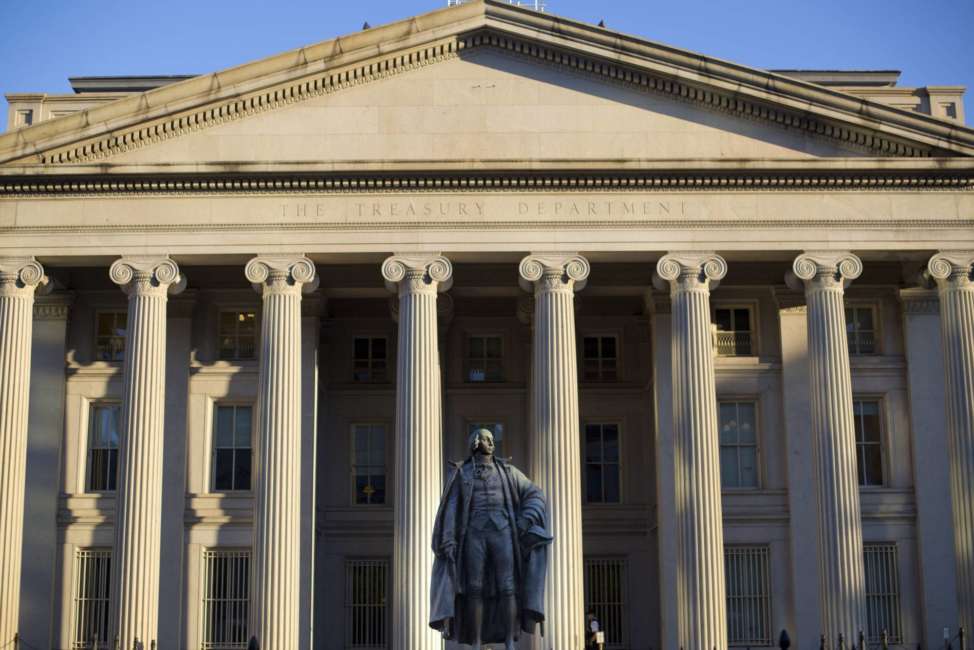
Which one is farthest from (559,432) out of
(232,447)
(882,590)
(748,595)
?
(882,590)

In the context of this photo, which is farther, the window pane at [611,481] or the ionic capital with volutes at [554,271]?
the window pane at [611,481]

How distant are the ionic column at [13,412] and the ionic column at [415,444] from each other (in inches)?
370

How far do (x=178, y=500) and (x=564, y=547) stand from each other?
37.1 ft

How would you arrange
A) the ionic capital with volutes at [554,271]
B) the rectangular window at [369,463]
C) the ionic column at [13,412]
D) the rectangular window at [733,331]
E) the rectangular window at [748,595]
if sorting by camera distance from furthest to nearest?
the rectangular window at [369,463]
the rectangular window at [733,331]
the rectangular window at [748,595]
the ionic capital with volutes at [554,271]
the ionic column at [13,412]

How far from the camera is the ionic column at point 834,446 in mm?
36156

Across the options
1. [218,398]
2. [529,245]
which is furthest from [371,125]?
[218,398]

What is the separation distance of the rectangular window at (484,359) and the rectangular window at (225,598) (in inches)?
348

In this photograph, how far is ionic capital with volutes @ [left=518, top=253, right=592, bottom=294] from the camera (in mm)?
37750

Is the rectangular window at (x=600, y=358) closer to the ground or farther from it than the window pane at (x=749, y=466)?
farther from it

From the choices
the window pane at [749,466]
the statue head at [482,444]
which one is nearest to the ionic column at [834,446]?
the window pane at [749,466]

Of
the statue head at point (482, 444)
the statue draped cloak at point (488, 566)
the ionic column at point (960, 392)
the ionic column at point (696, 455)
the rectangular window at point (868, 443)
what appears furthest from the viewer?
the rectangular window at point (868, 443)

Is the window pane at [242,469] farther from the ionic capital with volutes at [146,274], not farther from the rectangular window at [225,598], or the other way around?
the ionic capital with volutes at [146,274]

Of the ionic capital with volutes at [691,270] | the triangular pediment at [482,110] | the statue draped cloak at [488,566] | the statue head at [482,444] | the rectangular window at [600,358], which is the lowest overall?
the statue draped cloak at [488,566]

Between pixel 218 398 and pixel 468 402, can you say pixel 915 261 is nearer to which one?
pixel 468 402
